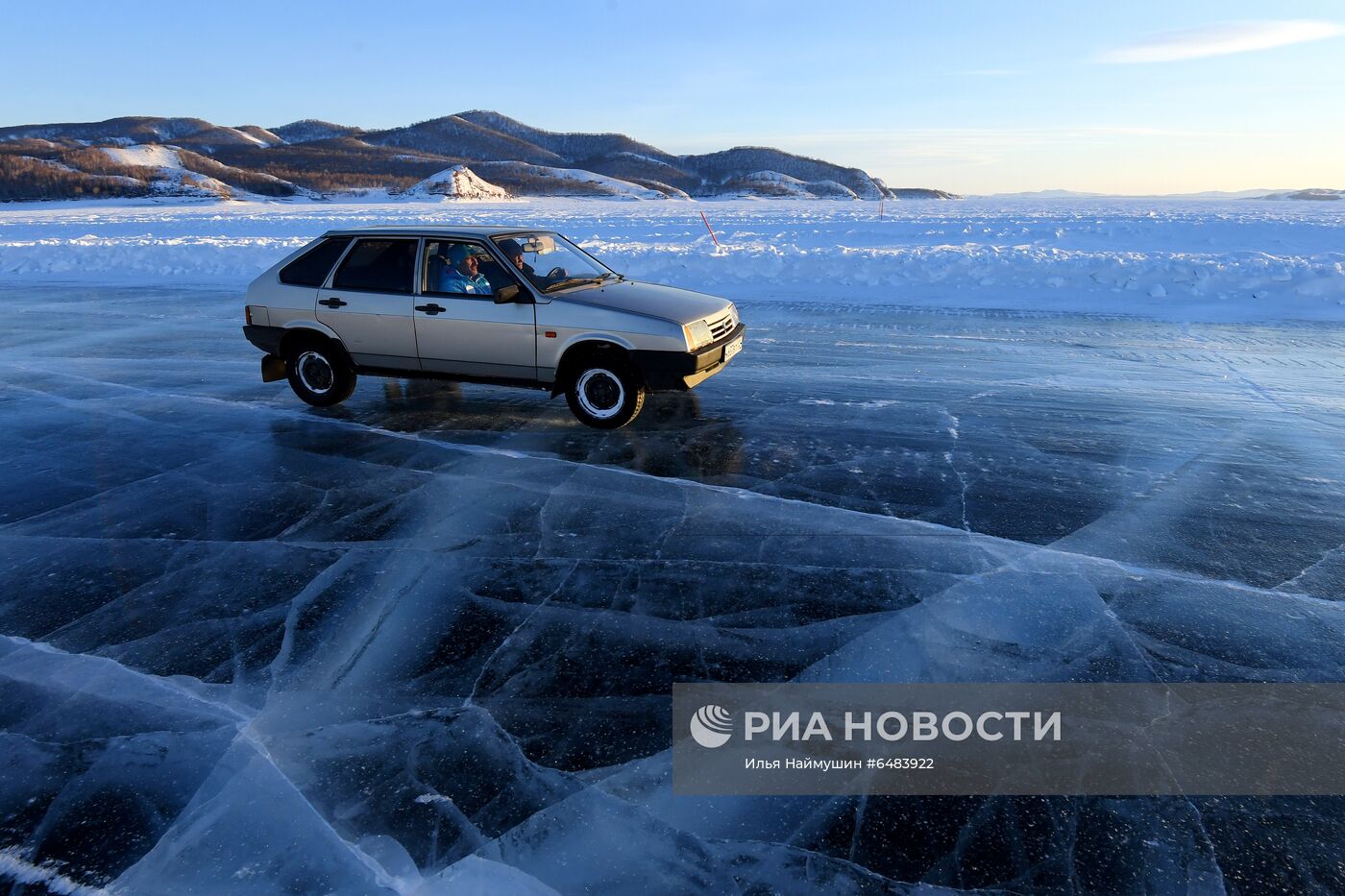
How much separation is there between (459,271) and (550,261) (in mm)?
840

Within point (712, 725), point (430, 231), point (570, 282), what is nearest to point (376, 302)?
point (430, 231)

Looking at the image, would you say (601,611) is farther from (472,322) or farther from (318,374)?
(318,374)

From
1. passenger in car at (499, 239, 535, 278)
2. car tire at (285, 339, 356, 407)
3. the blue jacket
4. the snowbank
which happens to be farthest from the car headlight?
the snowbank

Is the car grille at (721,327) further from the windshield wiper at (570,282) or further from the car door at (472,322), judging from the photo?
the car door at (472,322)

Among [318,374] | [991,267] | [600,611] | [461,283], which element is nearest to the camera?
[600,611]

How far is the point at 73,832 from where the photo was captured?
9.35 ft

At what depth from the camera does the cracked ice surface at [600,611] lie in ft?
9.06

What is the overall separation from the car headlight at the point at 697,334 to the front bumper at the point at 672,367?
0.17ft

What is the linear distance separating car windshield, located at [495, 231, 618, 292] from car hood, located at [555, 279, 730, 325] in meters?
0.25

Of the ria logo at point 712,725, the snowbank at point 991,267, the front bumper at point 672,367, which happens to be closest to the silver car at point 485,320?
the front bumper at point 672,367

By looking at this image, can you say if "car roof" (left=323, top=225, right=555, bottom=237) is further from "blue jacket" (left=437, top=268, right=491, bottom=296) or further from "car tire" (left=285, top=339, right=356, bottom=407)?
"car tire" (left=285, top=339, right=356, bottom=407)

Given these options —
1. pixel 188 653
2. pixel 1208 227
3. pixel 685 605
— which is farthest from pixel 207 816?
pixel 1208 227

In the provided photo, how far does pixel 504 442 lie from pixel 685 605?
3293mm

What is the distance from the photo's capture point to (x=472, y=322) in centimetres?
720
